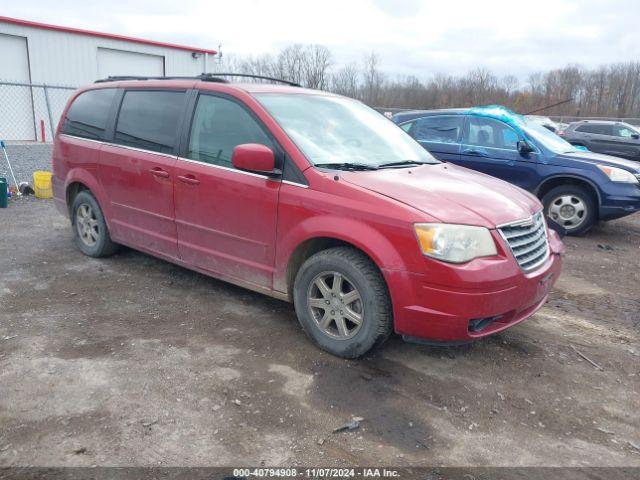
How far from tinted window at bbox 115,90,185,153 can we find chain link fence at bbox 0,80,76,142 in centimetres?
1205

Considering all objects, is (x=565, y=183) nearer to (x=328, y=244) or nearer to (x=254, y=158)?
(x=328, y=244)

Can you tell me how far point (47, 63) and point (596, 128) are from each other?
17.5 metres

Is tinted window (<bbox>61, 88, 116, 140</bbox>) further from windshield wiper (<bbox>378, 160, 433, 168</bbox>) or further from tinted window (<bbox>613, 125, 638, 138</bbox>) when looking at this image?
tinted window (<bbox>613, 125, 638, 138</bbox>)

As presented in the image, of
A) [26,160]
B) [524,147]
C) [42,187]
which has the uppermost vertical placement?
[524,147]

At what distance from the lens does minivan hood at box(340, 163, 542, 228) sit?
308 cm

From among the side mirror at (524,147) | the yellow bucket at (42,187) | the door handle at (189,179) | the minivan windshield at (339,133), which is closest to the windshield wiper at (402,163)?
the minivan windshield at (339,133)

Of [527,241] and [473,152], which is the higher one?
[473,152]

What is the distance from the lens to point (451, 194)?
3330 millimetres

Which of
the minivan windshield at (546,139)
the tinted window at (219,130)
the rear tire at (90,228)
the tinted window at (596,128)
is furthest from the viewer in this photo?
the tinted window at (596,128)

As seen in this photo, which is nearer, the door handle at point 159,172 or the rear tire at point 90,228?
the door handle at point 159,172

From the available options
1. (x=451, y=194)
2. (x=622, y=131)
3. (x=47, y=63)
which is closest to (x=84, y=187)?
(x=451, y=194)

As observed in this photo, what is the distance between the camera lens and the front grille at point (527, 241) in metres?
3.15

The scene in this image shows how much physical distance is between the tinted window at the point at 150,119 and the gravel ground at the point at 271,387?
4.39 ft

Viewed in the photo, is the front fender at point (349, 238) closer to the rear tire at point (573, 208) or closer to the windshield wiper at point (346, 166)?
the windshield wiper at point (346, 166)
